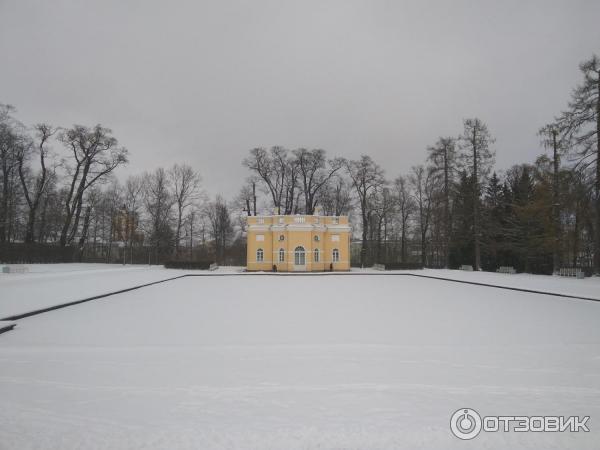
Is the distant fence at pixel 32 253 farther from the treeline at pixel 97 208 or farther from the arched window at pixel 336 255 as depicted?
the arched window at pixel 336 255

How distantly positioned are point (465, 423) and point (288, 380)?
1.85 metres

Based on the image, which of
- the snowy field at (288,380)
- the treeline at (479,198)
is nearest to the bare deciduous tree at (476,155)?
the treeline at (479,198)

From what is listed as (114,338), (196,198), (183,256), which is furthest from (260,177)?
(114,338)

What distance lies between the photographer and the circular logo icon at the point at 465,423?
2809mm

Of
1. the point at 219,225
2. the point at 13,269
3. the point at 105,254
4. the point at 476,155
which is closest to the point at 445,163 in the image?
the point at 476,155

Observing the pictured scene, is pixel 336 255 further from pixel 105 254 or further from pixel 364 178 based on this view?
pixel 105 254

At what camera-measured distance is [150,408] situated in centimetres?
315

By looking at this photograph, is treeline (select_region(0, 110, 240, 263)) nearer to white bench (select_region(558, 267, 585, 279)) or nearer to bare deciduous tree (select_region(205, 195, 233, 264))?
bare deciduous tree (select_region(205, 195, 233, 264))

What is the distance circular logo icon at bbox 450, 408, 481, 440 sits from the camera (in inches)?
111

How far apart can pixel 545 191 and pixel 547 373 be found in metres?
24.6

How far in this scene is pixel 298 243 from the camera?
29484 mm

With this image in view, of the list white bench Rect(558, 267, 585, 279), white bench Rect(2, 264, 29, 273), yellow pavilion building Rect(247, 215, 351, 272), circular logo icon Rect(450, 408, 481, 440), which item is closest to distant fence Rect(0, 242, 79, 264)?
white bench Rect(2, 264, 29, 273)

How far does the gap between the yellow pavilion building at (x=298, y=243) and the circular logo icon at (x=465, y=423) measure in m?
26.3

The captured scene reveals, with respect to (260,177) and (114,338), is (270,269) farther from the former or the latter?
(114,338)
